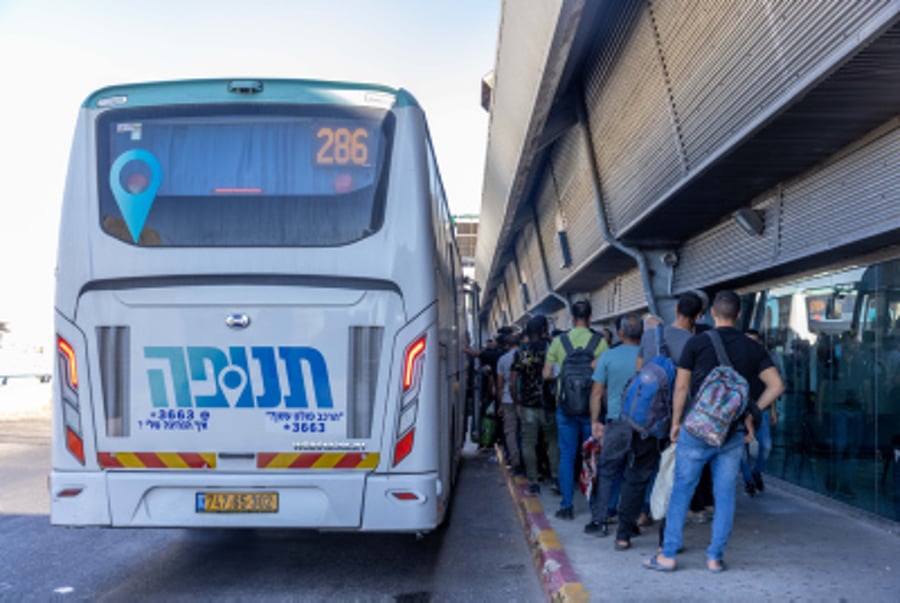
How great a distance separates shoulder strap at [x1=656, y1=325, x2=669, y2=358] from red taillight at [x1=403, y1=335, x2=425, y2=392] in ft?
5.78

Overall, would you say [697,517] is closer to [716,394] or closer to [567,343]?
[567,343]

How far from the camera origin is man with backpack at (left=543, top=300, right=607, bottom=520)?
7.85 meters

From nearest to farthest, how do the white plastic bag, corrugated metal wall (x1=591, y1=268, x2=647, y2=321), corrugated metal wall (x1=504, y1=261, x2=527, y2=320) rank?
the white plastic bag, corrugated metal wall (x1=591, y1=268, x2=647, y2=321), corrugated metal wall (x1=504, y1=261, x2=527, y2=320)

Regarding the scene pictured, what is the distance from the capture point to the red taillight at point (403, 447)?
18.9 feet

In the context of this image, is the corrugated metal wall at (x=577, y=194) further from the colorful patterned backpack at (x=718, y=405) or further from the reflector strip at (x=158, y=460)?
the reflector strip at (x=158, y=460)

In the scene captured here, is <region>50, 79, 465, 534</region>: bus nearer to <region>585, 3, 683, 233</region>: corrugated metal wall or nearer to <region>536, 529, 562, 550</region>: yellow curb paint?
<region>536, 529, 562, 550</region>: yellow curb paint

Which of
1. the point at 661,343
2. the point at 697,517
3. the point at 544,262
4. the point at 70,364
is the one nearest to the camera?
the point at 70,364

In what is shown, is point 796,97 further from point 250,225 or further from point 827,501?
point 827,501

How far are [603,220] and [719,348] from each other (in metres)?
7.38

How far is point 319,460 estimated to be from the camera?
18.8 feet

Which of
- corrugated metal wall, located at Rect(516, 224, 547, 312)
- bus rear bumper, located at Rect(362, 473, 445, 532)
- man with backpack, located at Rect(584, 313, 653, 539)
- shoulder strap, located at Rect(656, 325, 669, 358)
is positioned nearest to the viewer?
bus rear bumper, located at Rect(362, 473, 445, 532)

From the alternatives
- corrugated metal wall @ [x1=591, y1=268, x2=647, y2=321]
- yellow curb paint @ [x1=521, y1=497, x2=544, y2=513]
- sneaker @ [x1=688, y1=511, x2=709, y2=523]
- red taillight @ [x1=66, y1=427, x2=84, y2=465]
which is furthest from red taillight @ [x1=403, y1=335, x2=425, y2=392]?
corrugated metal wall @ [x1=591, y1=268, x2=647, y2=321]

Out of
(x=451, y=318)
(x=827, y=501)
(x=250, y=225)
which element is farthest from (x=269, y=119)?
(x=827, y=501)

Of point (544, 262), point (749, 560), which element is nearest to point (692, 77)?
point (749, 560)
